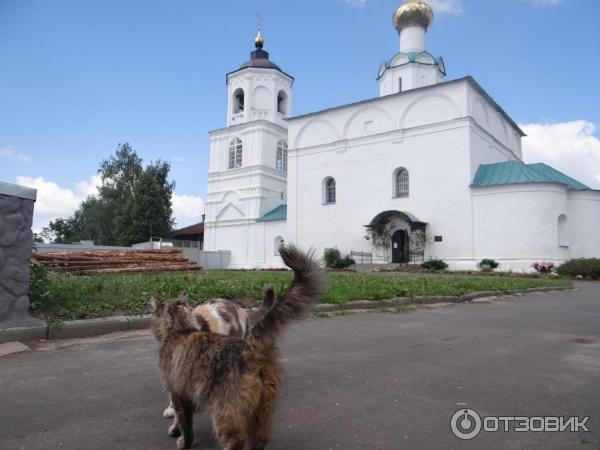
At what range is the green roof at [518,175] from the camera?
93.2 ft

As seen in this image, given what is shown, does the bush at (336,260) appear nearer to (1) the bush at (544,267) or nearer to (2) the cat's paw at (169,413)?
(1) the bush at (544,267)

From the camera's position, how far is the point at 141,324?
22.8 feet

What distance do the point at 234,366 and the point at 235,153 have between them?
42.2 m

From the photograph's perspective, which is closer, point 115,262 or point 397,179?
point 115,262

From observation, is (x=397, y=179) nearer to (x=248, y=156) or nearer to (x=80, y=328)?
(x=248, y=156)

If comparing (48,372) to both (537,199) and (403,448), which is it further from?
(537,199)

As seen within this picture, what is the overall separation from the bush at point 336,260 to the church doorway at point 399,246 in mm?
2926

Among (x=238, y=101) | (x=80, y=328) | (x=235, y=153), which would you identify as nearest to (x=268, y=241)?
(x=235, y=153)

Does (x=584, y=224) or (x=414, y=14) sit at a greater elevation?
(x=414, y=14)

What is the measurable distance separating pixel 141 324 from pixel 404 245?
26.8 metres

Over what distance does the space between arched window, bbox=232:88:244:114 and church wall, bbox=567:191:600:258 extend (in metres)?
28.6

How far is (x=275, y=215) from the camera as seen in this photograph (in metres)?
40.1

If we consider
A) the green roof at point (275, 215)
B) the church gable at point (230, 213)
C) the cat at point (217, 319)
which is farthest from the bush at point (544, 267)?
the cat at point (217, 319)

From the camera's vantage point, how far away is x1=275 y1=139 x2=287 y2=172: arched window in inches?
1698
